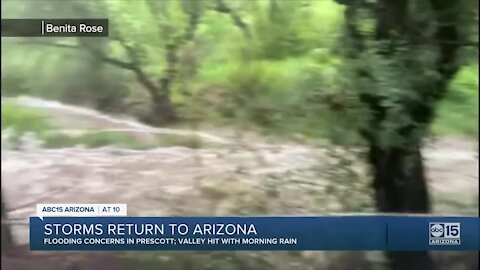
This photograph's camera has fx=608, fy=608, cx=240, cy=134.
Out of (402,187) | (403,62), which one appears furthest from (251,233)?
(403,62)

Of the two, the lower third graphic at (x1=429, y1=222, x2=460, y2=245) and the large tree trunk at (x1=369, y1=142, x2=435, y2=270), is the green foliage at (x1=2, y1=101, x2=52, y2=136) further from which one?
the lower third graphic at (x1=429, y1=222, x2=460, y2=245)

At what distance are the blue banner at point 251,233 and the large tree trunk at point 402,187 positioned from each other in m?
0.06

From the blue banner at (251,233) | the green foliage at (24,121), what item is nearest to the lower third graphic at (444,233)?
the blue banner at (251,233)

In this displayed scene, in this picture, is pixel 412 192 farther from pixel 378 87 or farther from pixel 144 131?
pixel 144 131

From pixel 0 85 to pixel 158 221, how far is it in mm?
874

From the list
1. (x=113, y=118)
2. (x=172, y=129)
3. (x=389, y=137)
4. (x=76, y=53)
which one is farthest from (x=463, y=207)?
(x=76, y=53)

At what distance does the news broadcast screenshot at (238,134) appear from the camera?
2.53 meters

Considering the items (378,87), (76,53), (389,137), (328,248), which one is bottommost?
(328,248)

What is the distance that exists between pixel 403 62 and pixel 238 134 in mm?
751

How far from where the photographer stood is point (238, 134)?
2580mm

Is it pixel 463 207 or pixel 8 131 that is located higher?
pixel 8 131

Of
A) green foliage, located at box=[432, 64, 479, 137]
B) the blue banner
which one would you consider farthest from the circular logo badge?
green foliage, located at box=[432, 64, 479, 137]

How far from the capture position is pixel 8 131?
253 cm

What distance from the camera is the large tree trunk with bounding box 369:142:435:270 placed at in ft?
8.43
